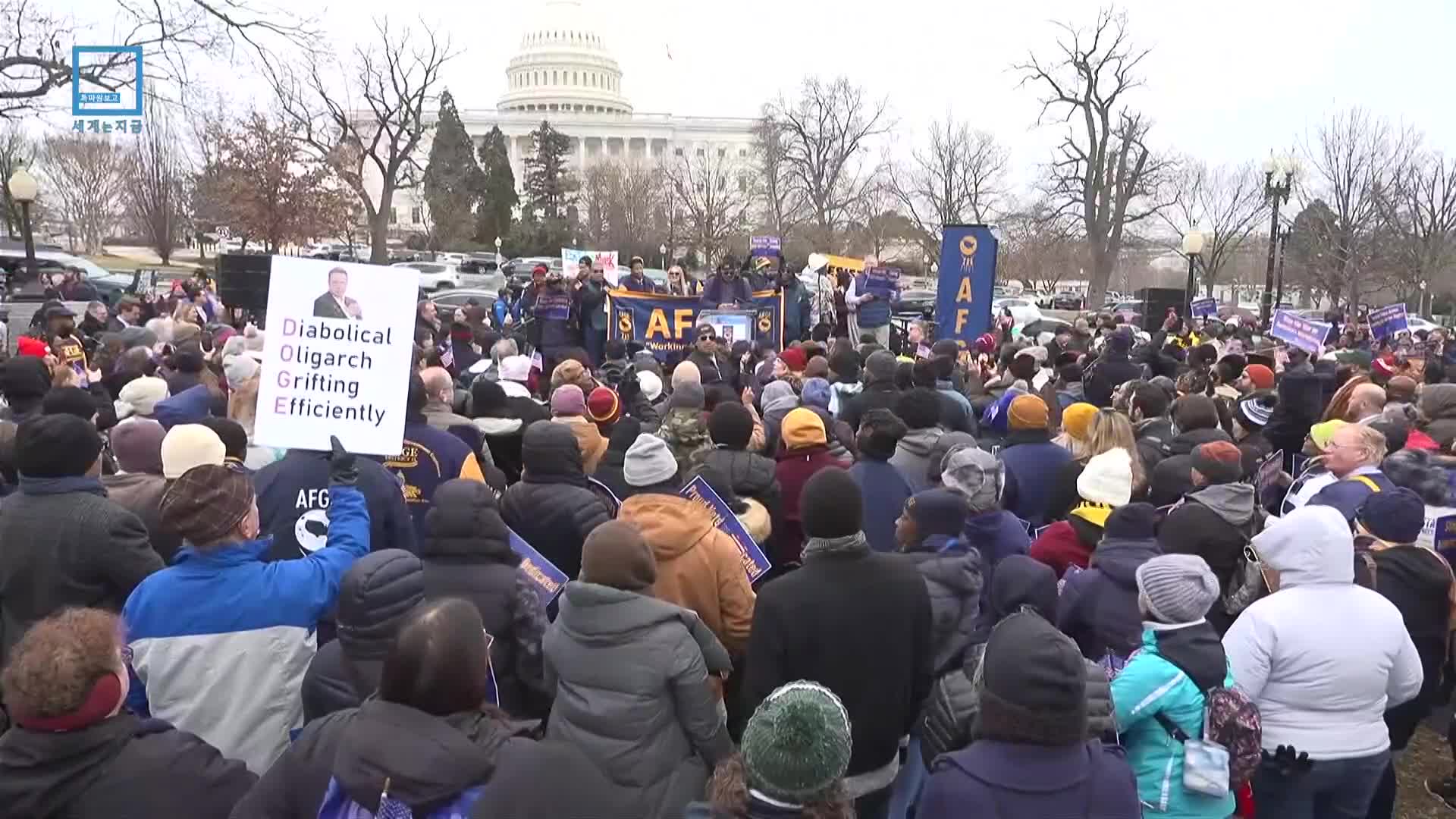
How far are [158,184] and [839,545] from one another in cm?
5509

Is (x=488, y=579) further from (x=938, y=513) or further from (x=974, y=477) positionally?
(x=974, y=477)

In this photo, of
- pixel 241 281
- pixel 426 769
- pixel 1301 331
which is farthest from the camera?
pixel 241 281

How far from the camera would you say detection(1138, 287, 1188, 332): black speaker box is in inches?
890

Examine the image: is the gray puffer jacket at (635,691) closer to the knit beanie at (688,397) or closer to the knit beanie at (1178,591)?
the knit beanie at (1178,591)

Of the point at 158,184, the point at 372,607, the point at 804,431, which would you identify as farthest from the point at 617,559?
the point at 158,184

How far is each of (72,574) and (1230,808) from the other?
13.7ft

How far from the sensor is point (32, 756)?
243 centimetres

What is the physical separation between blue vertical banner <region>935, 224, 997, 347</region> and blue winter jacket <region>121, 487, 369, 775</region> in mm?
11308

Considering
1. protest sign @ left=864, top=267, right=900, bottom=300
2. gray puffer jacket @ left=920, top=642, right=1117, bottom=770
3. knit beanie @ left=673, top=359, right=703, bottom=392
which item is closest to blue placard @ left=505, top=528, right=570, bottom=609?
gray puffer jacket @ left=920, top=642, right=1117, bottom=770

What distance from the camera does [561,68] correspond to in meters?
120

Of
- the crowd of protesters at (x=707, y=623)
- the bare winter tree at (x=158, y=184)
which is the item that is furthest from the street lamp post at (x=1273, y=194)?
the bare winter tree at (x=158, y=184)

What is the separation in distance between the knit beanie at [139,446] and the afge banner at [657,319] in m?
8.61

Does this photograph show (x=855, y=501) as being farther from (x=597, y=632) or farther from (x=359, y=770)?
(x=359, y=770)

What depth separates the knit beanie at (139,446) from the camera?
5.14m
